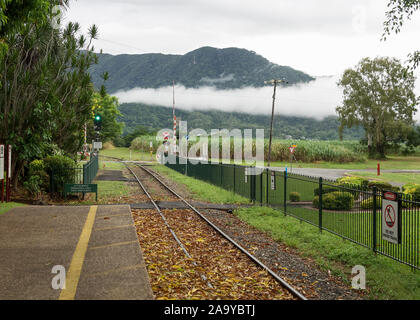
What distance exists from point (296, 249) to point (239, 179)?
30.5ft

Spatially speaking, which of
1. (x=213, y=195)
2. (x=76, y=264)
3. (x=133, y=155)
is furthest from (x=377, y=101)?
(x=76, y=264)

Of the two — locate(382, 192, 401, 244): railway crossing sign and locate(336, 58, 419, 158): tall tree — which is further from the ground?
locate(336, 58, 419, 158): tall tree

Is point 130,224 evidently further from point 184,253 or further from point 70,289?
point 70,289

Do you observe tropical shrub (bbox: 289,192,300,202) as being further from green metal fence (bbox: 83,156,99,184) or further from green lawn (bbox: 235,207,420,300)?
green metal fence (bbox: 83,156,99,184)

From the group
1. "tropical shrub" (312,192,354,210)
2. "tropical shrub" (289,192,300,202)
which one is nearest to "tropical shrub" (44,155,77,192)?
"tropical shrub" (289,192,300,202)

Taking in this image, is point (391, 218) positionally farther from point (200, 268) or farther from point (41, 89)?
point (41, 89)

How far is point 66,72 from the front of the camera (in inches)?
766

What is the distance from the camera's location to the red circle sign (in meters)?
8.13

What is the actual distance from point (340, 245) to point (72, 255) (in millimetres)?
5936

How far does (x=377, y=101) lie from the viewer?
64.7 meters

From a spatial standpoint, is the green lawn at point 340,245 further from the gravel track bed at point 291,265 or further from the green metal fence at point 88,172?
the green metal fence at point 88,172

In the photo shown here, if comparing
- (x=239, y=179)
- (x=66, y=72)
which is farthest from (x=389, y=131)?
(x=66, y=72)

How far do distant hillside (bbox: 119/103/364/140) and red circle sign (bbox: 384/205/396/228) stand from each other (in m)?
108

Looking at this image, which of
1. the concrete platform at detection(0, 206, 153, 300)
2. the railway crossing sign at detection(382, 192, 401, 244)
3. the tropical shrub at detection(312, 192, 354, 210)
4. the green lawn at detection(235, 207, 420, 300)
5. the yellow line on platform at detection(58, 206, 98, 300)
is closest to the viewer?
the yellow line on platform at detection(58, 206, 98, 300)
